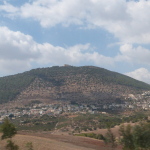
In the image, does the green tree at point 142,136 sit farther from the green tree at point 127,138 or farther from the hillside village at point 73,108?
the hillside village at point 73,108

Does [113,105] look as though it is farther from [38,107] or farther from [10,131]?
[10,131]

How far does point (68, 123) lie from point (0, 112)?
38261 mm

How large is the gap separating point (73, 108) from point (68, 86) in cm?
3575

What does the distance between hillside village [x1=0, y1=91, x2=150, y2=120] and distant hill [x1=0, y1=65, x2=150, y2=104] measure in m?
7.92

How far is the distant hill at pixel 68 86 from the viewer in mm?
126875

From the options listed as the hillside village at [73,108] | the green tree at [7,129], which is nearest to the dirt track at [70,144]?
the green tree at [7,129]

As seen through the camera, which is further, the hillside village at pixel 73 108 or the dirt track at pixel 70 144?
the hillside village at pixel 73 108

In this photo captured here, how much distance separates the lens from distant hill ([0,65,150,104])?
127m

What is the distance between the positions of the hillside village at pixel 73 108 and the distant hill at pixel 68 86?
792cm

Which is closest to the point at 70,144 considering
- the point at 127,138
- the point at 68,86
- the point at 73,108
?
the point at 127,138

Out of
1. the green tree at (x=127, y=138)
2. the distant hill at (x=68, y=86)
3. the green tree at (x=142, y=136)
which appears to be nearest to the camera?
the green tree at (x=142, y=136)

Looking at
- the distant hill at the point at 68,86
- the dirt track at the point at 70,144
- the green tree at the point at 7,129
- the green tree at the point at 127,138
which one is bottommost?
the dirt track at the point at 70,144

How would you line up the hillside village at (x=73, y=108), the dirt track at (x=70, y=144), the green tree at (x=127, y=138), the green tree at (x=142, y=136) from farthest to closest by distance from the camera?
1. the hillside village at (x=73, y=108)
2. the dirt track at (x=70, y=144)
3. the green tree at (x=127, y=138)
4. the green tree at (x=142, y=136)

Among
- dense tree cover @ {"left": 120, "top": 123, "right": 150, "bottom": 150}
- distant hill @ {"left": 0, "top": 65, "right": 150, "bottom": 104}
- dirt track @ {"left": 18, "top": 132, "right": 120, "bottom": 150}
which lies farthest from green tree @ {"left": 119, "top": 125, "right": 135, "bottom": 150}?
distant hill @ {"left": 0, "top": 65, "right": 150, "bottom": 104}
